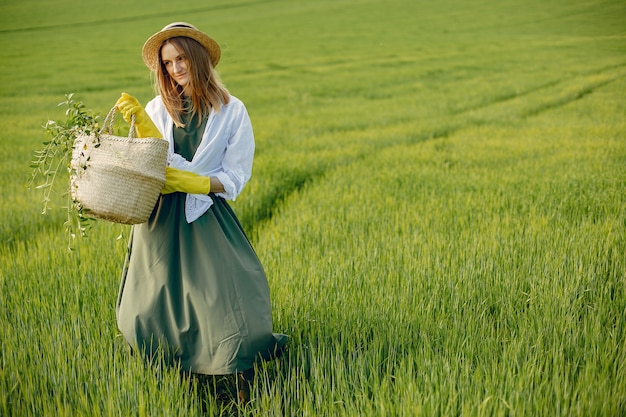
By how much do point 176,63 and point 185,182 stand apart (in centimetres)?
52

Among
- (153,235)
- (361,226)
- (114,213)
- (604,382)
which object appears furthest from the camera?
(361,226)

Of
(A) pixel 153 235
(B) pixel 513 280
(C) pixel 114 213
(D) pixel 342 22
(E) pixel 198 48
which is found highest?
(D) pixel 342 22

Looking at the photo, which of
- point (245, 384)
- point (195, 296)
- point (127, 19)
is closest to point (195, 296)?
point (195, 296)

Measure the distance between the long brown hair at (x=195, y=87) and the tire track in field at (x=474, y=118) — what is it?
2.16 m

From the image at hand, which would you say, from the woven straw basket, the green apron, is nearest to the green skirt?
the green apron

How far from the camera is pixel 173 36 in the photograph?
2262 mm

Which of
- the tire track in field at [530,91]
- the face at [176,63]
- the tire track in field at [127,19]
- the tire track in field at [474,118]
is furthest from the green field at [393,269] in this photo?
the tire track in field at [127,19]

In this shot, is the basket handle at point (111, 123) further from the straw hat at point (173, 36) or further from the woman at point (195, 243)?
the straw hat at point (173, 36)

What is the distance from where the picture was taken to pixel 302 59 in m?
22.1

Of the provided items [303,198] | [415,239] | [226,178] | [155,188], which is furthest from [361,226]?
[155,188]

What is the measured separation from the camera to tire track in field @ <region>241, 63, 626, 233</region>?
16.6ft

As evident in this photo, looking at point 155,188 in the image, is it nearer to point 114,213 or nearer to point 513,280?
point 114,213

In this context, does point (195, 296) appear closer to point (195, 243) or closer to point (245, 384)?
point (195, 243)

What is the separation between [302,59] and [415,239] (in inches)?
769
